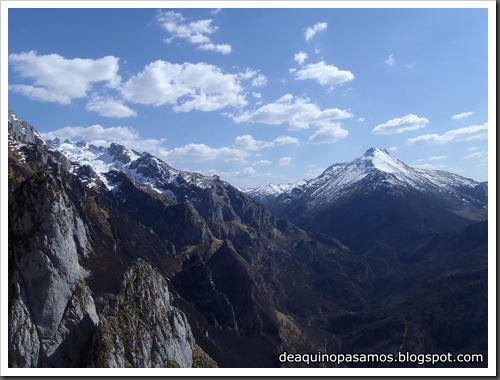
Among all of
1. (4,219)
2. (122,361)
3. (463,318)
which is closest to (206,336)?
(122,361)

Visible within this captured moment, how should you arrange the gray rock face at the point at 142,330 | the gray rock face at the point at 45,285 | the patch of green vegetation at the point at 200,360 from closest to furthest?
the gray rock face at the point at 45,285 < the gray rock face at the point at 142,330 < the patch of green vegetation at the point at 200,360

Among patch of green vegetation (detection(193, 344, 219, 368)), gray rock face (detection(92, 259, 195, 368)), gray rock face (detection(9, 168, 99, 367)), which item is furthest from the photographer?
patch of green vegetation (detection(193, 344, 219, 368))

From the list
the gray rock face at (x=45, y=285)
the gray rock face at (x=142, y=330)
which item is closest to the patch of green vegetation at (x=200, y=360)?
the gray rock face at (x=142, y=330)

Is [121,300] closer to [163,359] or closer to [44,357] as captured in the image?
[163,359]

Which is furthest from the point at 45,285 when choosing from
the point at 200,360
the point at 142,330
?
the point at 200,360

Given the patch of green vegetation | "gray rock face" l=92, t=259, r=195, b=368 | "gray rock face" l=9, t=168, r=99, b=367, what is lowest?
the patch of green vegetation

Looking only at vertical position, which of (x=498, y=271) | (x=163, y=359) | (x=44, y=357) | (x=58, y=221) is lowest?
(x=163, y=359)

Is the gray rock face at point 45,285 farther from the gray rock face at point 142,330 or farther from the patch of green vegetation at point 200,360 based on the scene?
the patch of green vegetation at point 200,360

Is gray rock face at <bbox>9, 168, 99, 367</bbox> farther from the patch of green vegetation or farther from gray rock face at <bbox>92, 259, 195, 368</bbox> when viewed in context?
the patch of green vegetation

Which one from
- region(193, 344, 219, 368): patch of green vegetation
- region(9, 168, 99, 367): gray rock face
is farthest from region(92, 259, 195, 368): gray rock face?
region(9, 168, 99, 367): gray rock face
